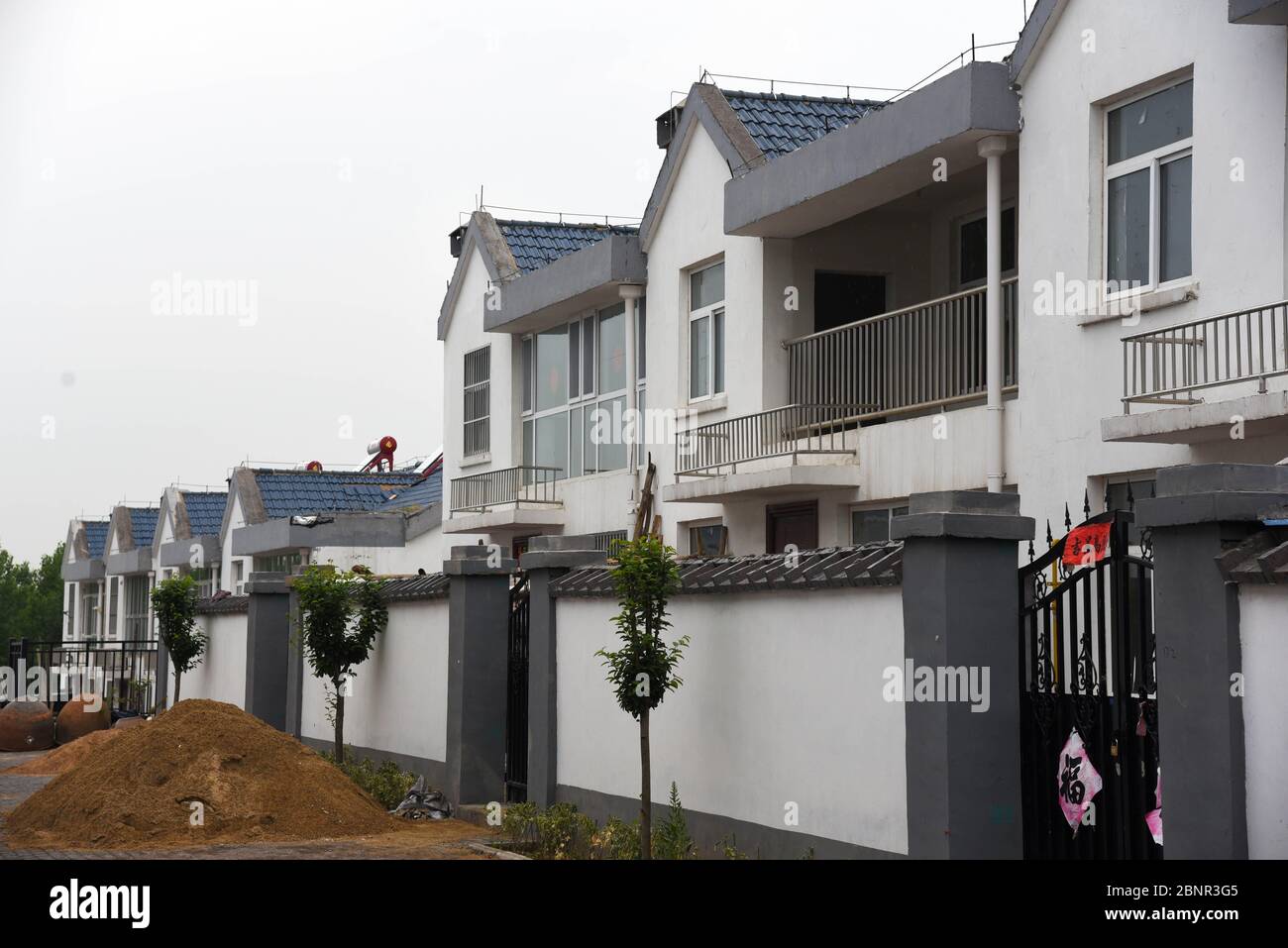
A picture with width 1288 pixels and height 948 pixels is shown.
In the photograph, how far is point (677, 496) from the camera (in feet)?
65.4

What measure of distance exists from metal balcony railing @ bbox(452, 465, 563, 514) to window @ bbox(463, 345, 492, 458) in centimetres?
95

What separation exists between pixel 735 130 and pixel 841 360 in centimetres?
358

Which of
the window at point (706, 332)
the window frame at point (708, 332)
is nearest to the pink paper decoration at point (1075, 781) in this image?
the window frame at point (708, 332)

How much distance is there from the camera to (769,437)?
62.0 feet

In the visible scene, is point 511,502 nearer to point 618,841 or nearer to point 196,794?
point 196,794

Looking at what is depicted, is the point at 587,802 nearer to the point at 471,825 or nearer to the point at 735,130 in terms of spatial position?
the point at 471,825

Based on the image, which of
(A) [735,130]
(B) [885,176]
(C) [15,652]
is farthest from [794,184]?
(C) [15,652]

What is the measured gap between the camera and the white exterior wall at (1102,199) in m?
12.3

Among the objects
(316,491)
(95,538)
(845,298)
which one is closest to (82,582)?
(95,538)

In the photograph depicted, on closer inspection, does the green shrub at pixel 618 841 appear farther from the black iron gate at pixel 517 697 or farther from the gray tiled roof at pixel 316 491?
the gray tiled roof at pixel 316 491

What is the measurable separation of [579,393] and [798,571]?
1405cm

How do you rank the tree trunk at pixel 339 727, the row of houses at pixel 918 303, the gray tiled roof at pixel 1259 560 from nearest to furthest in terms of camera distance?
1. the gray tiled roof at pixel 1259 560
2. the row of houses at pixel 918 303
3. the tree trunk at pixel 339 727

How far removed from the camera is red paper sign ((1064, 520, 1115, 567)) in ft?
28.6

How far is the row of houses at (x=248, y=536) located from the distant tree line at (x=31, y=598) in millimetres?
45067
